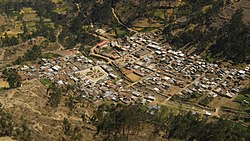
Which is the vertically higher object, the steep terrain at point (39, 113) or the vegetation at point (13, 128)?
the vegetation at point (13, 128)

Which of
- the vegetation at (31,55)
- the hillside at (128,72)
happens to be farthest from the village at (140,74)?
the vegetation at (31,55)

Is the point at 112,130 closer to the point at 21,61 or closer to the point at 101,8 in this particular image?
the point at 21,61

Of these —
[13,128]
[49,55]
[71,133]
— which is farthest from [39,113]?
[49,55]

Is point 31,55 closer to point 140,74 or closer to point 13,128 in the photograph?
point 140,74

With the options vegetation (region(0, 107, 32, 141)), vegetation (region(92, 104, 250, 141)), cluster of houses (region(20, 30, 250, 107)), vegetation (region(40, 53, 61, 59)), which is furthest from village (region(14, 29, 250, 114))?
vegetation (region(0, 107, 32, 141))

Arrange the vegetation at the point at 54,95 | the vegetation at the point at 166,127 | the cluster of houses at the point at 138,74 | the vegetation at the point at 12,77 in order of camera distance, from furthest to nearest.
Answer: the cluster of houses at the point at 138,74 → the vegetation at the point at 12,77 → the vegetation at the point at 54,95 → the vegetation at the point at 166,127

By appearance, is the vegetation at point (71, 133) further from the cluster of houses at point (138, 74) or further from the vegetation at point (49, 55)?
the vegetation at point (49, 55)

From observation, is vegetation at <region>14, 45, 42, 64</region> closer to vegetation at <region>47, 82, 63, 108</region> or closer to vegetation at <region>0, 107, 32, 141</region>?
vegetation at <region>47, 82, 63, 108</region>

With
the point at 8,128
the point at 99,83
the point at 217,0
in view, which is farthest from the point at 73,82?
the point at 217,0
